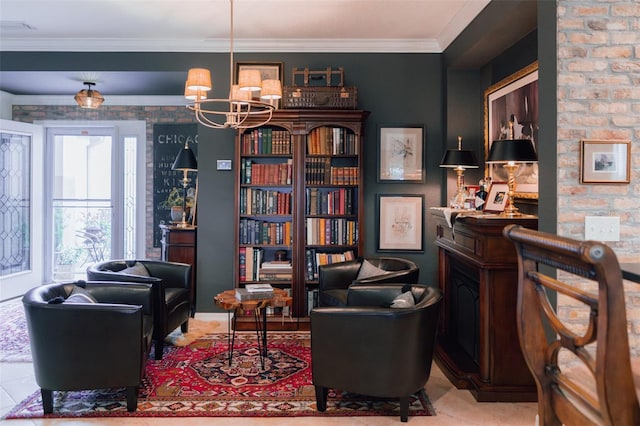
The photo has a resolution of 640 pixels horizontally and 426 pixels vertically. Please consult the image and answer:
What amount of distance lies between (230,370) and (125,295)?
38.9 inches

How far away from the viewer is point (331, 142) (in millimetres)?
4973

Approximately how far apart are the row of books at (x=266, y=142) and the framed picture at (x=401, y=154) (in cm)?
103

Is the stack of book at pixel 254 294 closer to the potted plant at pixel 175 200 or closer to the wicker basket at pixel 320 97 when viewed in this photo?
the wicker basket at pixel 320 97

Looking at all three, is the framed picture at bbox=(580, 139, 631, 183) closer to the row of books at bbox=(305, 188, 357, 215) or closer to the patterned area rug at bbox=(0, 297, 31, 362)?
the row of books at bbox=(305, 188, 357, 215)

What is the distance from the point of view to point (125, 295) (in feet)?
12.0

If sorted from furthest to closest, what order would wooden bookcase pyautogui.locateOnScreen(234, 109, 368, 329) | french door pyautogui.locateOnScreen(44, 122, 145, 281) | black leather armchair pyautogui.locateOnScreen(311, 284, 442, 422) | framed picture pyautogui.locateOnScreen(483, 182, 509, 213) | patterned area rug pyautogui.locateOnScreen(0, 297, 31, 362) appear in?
1. french door pyautogui.locateOnScreen(44, 122, 145, 281)
2. wooden bookcase pyautogui.locateOnScreen(234, 109, 368, 329)
3. patterned area rug pyautogui.locateOnScreen(0, 297, 31, 362)
4. framed picture pyautogui.locateOnScreen(483, 182, 509, 213)
5. black leather armchair pyautogui.locateOnScreen(311, 284, 442, 422)

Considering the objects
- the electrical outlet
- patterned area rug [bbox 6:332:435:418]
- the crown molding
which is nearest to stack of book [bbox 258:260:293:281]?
patterned area rug [bbox 6:332:435:418]

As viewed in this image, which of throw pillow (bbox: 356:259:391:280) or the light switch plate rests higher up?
the light switch plate

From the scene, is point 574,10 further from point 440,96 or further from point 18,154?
point 18,154

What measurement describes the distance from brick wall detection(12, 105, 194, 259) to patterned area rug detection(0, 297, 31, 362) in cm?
181

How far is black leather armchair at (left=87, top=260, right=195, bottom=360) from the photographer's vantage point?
153 inches

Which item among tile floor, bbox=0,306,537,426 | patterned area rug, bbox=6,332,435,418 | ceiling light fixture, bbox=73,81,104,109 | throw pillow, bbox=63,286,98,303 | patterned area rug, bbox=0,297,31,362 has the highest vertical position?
ceiling light fixture, bbox=73,81,104,109

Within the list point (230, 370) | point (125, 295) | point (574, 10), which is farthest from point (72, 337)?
point (574, 10)

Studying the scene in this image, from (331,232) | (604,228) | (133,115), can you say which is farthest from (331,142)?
(133,115)
